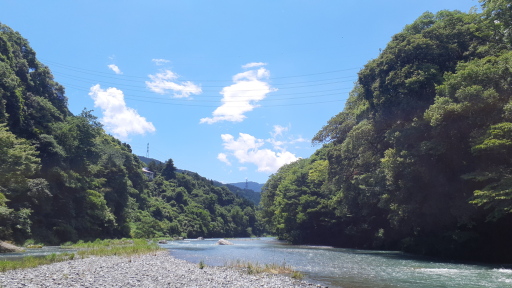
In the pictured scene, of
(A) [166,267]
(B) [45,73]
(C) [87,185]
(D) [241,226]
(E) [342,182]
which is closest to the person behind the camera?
(A) [166,267]

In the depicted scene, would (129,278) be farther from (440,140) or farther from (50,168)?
(50,168)

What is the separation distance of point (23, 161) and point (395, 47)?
39.1 metres

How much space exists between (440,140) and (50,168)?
47702 mm

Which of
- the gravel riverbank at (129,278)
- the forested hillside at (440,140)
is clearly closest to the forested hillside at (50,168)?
the gravel riverbank at (129,278)

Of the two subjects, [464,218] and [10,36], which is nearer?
[464,218]

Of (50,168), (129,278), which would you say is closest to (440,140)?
(129,278)

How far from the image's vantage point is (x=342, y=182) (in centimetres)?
4466

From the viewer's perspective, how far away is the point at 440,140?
92.3ft

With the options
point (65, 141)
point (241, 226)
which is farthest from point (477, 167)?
point (241, 226)

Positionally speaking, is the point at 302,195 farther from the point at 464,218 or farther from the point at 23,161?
the point at 23,161

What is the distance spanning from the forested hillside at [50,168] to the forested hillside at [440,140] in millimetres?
35395

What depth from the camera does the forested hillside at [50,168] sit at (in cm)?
3906

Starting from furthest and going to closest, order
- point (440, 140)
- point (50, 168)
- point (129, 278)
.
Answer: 1. point (50, 168)
2. point (440, 140)
3. point (129, 278)

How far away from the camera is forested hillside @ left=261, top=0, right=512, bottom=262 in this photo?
2544 cm
